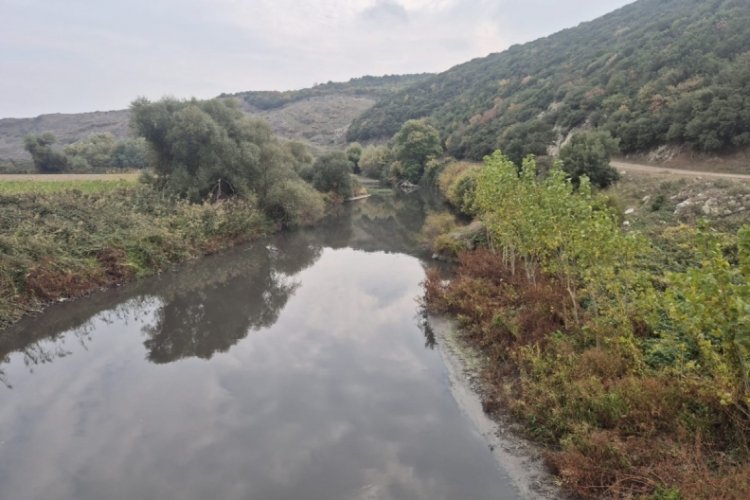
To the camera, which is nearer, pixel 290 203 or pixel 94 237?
pixel 94 237

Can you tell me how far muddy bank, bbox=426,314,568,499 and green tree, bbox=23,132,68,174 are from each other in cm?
6827

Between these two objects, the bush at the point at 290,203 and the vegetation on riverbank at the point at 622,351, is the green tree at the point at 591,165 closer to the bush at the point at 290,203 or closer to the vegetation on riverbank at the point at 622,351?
the vegetation on riverbank at the point at 622,351

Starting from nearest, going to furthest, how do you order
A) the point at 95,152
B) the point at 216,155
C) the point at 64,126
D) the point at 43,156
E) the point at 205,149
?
1. the point at 205,149
2. the point at 216,155
3. the point at 43,156
4. the point at 95,152
5. the point at 64,126

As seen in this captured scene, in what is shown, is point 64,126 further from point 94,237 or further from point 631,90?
point 631,90

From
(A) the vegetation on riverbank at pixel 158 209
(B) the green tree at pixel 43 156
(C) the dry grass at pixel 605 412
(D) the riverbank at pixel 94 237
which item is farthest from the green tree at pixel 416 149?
(C) the dry grass at pixel 605 412

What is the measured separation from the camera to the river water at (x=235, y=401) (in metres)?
12.5

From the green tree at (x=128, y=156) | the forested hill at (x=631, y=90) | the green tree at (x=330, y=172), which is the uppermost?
the forested hill at (x=631, y=90)

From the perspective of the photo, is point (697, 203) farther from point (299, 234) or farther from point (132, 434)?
point (299, 234)

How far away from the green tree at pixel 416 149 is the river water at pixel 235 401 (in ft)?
196

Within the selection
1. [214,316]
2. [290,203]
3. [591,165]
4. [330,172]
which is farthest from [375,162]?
[214,316]

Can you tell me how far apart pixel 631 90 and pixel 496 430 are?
54.0 metres

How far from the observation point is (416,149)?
286 ft

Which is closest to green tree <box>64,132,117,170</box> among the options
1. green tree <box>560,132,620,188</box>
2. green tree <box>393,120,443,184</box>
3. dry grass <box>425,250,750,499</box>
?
green tree <box>393,120,443,184</box>

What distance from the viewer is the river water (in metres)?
12.5
